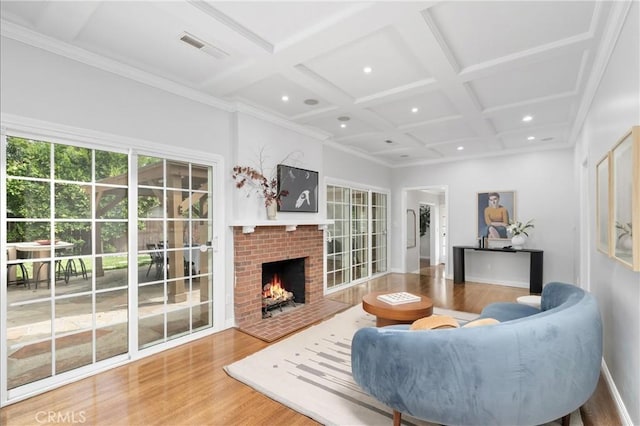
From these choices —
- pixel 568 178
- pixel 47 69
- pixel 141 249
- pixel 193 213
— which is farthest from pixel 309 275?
pixel 568 178

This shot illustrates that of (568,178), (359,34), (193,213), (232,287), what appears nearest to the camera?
(359,34)

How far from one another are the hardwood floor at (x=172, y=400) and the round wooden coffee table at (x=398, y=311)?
1.24 metres

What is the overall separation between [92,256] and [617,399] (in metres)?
4.16

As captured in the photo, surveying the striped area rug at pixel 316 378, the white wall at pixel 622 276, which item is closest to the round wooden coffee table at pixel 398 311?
the striped area rug at pixel 316 378

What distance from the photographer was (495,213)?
6.35 meters

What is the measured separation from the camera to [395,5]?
2.07m

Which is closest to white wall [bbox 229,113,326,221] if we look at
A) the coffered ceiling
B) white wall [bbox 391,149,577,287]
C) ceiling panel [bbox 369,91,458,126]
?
the coffered ceiling

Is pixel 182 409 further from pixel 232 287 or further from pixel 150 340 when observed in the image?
pixel 232 287

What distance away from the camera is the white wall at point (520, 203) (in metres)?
5.73

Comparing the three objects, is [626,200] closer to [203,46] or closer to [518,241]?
[203,46]

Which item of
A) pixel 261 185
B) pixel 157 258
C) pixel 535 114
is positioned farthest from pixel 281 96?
pixel 535 114

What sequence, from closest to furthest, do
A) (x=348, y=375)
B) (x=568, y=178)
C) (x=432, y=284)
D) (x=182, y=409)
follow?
(x=182, y=409) → (x=348, y=375) → (x=568, y=178) → (x=432, y=284)

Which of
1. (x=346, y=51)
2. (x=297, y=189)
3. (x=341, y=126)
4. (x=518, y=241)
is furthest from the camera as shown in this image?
(x=518, y=241)

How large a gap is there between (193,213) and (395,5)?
2730 mm
